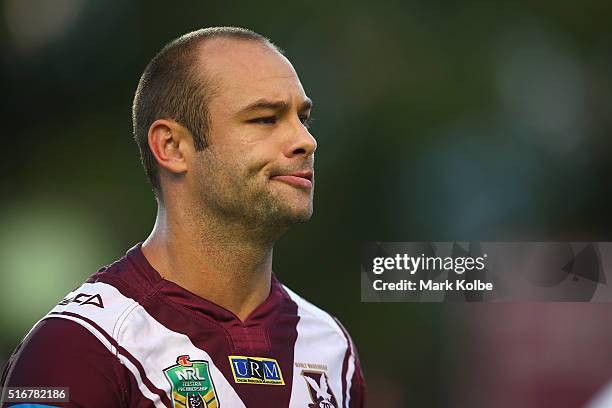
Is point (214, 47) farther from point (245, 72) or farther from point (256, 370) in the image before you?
point (256, 370)

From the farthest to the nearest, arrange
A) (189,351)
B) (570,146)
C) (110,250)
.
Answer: (570,146) < (110,250) < (189,351)

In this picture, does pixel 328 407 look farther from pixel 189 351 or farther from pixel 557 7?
pixel 557 7

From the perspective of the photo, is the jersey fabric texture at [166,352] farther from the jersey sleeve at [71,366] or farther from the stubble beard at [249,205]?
the stubble beard at [249,205]

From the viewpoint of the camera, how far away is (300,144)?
272cm

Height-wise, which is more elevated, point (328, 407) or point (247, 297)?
point (247, 297)

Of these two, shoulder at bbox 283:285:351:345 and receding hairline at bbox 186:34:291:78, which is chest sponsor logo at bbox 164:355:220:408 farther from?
receding hairline at bbox 186:34:291:78

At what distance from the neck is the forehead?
371 mm

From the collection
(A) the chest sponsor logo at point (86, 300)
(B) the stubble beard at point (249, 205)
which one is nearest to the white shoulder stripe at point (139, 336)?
(A) the chest sponsor logo at point (86, 300)

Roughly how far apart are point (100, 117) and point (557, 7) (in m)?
4.45

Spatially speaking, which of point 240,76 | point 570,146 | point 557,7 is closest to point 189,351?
point 240,76

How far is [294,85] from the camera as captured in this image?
2814mm

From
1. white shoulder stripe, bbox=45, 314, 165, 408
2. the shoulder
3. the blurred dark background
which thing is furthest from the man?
the blurred dark background

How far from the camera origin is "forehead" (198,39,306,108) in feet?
9.02

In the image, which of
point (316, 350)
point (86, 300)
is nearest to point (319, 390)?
point (316, 350)
